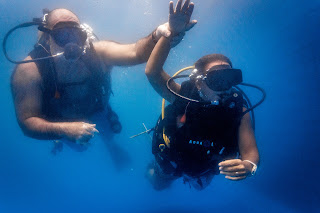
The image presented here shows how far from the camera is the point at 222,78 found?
273 centimetres

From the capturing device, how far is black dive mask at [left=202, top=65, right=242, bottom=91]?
2.71 meters

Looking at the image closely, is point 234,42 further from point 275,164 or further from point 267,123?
point 275,164

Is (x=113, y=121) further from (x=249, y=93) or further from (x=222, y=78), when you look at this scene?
(x=249, y=93)

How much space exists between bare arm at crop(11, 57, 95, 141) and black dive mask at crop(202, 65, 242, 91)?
204 centimetres

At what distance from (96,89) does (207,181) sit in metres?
2.85

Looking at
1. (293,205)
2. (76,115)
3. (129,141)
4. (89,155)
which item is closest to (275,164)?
(293,205)

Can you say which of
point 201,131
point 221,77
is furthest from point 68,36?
point 201,131

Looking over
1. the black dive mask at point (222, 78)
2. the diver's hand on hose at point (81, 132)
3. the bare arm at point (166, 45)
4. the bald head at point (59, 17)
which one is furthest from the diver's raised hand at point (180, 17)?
the bald head at point (59, 17)

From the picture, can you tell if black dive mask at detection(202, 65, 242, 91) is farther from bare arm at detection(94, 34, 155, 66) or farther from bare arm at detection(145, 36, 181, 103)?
bare arm at detection(94, 34, 155, 66)

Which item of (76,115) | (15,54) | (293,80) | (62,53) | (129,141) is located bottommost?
(129,141)

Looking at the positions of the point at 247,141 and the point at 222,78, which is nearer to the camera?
the point at 222,78

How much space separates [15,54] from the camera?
40.3 feet

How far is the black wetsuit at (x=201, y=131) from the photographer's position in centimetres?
294

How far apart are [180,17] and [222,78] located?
1.03 m
